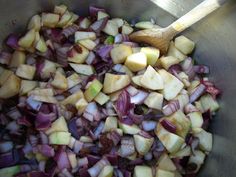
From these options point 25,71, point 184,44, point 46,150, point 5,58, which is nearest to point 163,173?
point 46,150

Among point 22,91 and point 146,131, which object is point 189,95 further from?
point 22,91

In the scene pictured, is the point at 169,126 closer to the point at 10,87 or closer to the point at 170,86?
the point at 170,86

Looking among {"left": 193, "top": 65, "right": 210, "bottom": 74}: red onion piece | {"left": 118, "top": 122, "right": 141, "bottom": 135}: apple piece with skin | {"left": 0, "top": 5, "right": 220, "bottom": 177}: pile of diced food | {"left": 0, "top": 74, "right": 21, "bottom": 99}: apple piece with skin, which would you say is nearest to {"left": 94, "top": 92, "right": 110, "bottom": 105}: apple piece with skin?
{"left": 0, "top": 5, "right": 220, "bottom": 177}: pile of diced food

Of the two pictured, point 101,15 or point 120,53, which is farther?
point 101,15

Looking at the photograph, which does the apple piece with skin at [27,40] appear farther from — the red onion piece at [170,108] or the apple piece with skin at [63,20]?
the red onion piece at [170,108]

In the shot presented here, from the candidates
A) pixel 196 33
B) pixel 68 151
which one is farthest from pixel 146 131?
pixel 196 33

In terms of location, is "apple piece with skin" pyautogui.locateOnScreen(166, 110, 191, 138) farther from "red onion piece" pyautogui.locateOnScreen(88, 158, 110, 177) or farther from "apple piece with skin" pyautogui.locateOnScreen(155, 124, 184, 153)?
"red onion piece" pyautogui.locateOnScreen(88, 158, 110, 177)
